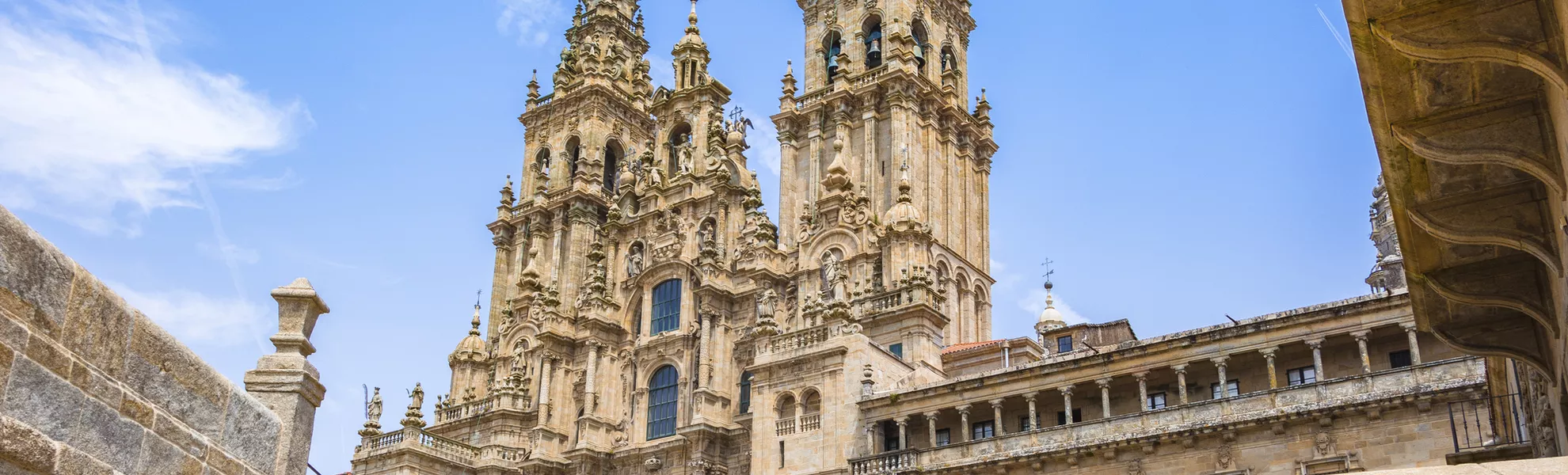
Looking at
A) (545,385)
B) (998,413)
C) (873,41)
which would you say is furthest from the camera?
(873,41)

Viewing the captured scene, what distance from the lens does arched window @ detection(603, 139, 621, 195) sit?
6812cm

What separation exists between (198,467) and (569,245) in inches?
2082

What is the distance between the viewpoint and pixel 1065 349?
45.1 meters

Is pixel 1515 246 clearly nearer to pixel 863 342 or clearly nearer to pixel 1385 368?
pixel 1385 368

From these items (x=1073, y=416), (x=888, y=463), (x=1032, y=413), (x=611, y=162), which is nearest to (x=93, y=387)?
(x=1032, y=413)

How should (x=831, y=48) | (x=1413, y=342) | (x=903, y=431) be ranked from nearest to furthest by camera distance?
(x=1413, y=342)
(x=903, y=431)
(x=831, y=48)

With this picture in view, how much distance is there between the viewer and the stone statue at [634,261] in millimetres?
59219

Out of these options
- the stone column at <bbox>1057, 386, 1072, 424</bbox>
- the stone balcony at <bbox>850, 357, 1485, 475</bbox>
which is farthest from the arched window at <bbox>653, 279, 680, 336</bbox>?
the stone column at <bbox>1057, 386, 1072, 424</bbox>

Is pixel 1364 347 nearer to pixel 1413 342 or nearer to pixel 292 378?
pixel 1413 342

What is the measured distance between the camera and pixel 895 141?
175 feet

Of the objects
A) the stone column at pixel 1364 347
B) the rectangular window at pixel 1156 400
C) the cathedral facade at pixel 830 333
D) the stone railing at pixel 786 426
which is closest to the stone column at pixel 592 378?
the cathedral facade at pixel 830 333

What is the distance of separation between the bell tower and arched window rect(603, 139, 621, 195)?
12.8 metres

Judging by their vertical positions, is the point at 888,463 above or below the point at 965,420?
below

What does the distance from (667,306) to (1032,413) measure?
23.0 m
